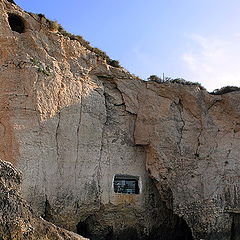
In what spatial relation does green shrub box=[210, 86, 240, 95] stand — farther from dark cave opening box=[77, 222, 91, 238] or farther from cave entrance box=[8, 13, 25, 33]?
cave entrance box=[8, 13, 25, 33]

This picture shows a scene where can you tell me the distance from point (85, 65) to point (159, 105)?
158 inches

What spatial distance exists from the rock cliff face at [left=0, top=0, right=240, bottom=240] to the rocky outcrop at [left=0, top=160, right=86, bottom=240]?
608 cm

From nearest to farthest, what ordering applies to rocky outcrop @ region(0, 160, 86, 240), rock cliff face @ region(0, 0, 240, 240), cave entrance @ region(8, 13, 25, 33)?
rocky outcrop @ region(0, 160, 86, 240)
rock cliff face @ region(0, 0, 240, 240)
cave entrance @ region(8, 13, 25, 33)

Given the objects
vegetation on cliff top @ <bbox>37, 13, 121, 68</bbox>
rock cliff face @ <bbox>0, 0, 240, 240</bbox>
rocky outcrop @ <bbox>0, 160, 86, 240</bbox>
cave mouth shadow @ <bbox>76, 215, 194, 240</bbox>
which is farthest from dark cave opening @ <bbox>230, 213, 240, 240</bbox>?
rocky outcrop @ <bbox>0, 160, 86, 240</bbox>

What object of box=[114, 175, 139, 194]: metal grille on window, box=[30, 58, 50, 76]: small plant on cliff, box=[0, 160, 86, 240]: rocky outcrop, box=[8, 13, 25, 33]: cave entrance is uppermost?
box=[8, 13, 25, 33]: cave entrance

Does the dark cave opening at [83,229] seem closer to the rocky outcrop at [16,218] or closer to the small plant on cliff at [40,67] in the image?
the small plant on cliff at [40,67]

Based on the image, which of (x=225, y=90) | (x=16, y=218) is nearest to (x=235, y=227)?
(x=225, y=90)

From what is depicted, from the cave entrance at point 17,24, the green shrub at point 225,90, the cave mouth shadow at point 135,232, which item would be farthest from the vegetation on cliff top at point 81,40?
the cave mouth shadow at point 135,232

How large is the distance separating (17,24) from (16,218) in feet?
34.7

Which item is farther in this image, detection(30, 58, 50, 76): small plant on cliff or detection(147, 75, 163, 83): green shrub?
detection(147, 75, 163, 83): green shrub

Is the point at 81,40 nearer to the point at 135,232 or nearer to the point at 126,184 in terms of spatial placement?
the point at 126,184

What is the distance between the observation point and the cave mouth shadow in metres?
18.6

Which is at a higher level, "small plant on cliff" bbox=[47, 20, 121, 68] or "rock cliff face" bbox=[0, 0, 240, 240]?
"small plant on cliff" bbox=[47, 20, 121, 68]

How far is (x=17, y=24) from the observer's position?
1747 cm
